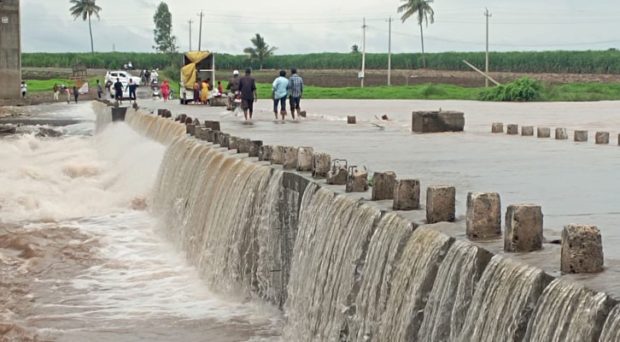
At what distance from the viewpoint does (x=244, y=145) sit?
1495cm

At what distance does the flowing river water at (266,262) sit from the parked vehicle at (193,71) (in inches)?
732

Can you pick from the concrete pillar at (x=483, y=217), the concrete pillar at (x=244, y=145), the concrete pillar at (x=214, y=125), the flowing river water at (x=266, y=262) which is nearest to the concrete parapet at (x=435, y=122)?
the flowing river water at (x=266, y=262)

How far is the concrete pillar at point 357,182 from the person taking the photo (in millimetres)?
9680

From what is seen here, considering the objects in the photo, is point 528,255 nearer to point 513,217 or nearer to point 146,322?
point 513,217

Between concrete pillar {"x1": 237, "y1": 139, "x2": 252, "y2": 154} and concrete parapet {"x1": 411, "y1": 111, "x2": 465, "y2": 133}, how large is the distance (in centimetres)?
689

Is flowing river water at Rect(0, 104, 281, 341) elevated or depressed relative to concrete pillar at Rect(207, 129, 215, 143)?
depressed

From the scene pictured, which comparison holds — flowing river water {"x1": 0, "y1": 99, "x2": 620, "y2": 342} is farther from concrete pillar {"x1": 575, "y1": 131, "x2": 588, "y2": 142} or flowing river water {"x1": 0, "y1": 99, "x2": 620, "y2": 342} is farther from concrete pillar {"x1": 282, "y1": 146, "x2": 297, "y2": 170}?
concrete pillar {"x1": 575, "y1": 131, "x2": 588, "y2": 142}

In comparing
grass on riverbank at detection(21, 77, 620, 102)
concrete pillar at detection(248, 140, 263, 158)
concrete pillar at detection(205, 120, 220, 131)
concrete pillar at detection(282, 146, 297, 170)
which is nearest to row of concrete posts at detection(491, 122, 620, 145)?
concrete pillar at detection(205, 120, 220, 131)

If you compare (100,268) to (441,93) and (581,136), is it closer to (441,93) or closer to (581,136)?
(581,136)

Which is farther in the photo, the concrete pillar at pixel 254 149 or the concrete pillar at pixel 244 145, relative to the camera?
the concrete pillar at pixel 244 145

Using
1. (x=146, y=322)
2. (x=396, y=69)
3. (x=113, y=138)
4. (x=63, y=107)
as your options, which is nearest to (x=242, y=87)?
(x=113, y=138)

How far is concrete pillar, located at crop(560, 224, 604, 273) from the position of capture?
570cm

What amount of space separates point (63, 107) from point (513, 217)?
46.4 meters

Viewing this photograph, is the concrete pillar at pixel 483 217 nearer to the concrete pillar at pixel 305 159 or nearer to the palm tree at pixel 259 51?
the concrete pillar at pixel 305 159
